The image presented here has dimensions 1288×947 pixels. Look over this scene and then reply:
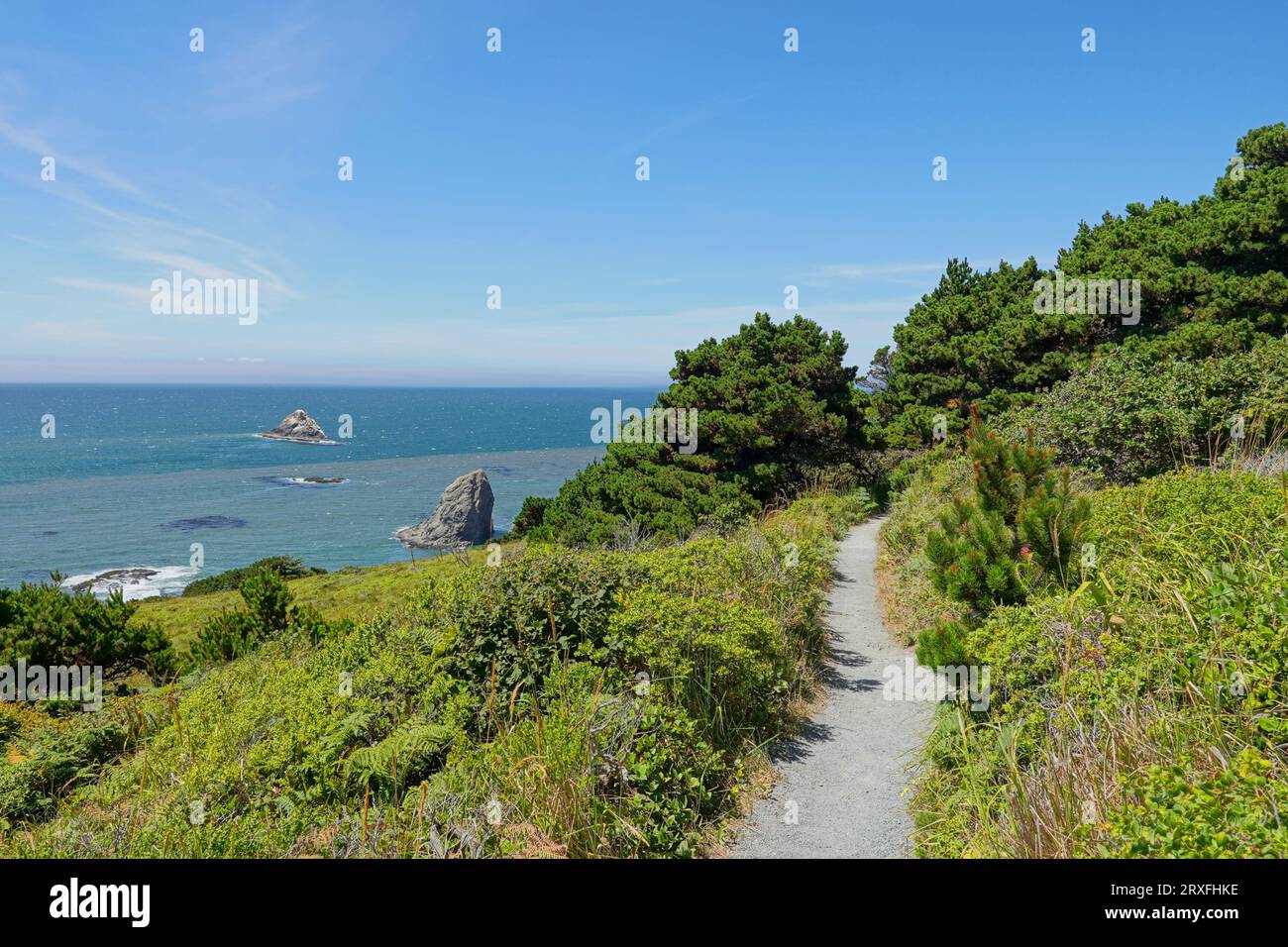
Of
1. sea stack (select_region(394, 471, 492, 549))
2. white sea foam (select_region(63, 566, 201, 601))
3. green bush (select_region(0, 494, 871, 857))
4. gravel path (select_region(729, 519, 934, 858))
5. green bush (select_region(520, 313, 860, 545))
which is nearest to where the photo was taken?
green bush (select_region(0, 494, 871, 857))

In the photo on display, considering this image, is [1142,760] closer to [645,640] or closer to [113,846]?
[645,640]

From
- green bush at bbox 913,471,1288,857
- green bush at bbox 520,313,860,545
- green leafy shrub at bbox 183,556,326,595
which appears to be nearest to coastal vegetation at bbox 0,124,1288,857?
green bush at bbox 913,471,1288,857

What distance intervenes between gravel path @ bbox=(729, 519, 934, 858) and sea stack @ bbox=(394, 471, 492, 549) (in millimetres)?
50538

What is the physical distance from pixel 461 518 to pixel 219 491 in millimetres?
42486

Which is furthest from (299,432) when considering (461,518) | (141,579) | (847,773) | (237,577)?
(847,773)

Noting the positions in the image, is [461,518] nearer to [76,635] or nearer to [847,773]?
[76,635]

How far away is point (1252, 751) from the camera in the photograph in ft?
9.39

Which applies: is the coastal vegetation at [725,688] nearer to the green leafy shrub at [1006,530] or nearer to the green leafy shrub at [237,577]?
the green leafy shrub at [1006,530]

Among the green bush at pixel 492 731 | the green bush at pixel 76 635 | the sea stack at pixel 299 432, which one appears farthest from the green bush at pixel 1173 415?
the sea stack at pixel 299 432

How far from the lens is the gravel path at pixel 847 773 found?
5129 mm

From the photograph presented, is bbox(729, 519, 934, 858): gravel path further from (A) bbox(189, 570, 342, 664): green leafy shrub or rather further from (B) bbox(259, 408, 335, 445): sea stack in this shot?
(B) bbox(259, 408, 335, 445): sea stack

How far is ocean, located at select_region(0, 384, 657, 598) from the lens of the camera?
53688 mm
